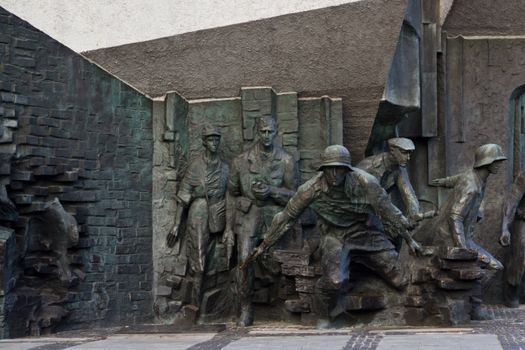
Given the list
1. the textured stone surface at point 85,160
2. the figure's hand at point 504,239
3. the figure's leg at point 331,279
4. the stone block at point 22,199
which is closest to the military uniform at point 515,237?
the figure's hand at point 504,239

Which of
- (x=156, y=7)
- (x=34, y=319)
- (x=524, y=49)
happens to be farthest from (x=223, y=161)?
(x=524, y=49)

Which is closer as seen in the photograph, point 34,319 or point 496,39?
point 34,319

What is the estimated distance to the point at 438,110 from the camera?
55.6 feet

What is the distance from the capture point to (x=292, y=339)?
1294 cm

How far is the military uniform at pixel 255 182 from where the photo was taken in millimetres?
15078

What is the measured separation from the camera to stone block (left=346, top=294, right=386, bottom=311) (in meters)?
14.1

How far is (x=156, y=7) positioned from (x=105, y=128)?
163 cm

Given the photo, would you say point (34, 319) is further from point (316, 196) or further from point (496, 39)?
point (496, 39)

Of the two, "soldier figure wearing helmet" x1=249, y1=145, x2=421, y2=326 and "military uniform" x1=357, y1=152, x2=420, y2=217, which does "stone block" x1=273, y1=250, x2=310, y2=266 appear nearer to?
"soldier figure wearing helmet" x1=249, y1=145, x2=421, y2=326

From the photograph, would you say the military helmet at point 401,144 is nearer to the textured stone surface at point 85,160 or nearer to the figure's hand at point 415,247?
the figure's hand at point 415,247

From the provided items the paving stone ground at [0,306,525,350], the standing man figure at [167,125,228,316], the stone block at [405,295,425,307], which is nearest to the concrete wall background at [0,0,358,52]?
the standing man figure at [167,125,228,316]

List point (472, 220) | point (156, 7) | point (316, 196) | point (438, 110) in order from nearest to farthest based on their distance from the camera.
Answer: point (316, 196), point (472, 220), point (156, 7), point (438, 110)

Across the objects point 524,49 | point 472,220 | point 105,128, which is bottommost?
point 472,220

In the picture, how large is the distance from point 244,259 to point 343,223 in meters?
1.30
